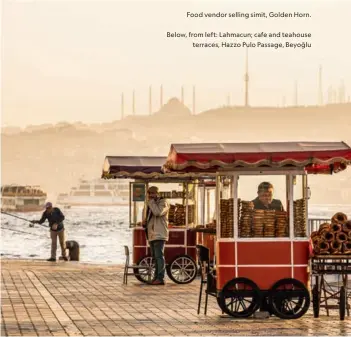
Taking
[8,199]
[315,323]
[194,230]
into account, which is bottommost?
[315,323]

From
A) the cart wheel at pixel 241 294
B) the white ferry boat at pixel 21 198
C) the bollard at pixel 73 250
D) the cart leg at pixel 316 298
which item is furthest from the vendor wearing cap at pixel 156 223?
the white ferry boat at pixel 21 198

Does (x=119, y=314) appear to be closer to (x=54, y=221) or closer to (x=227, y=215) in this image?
(x=227, y=215)

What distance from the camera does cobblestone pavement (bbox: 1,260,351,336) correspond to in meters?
15.5

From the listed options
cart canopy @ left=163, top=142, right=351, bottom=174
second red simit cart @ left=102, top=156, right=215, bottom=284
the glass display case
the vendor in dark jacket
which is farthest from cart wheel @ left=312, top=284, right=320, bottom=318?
second red simit cart @ left=102, top=156, right=215, bottom=284

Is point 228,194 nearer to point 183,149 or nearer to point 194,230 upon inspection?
point 183,149

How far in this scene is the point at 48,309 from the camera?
1831cm

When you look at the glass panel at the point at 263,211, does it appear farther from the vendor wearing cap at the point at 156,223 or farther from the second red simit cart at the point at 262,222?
the vendor wearing cap at the point at 156,223

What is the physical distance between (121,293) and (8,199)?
578ft

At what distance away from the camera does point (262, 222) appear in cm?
1727

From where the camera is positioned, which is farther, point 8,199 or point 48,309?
point 8,199

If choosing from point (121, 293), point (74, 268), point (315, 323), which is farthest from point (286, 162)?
point (74, 268)

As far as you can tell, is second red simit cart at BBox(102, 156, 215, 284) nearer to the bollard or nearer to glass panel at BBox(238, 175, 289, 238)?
glass panel at BBox(238, 175, 289, 238)

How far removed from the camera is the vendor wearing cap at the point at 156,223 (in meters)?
22.8

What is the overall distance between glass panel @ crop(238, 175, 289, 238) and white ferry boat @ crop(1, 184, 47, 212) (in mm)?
174527
